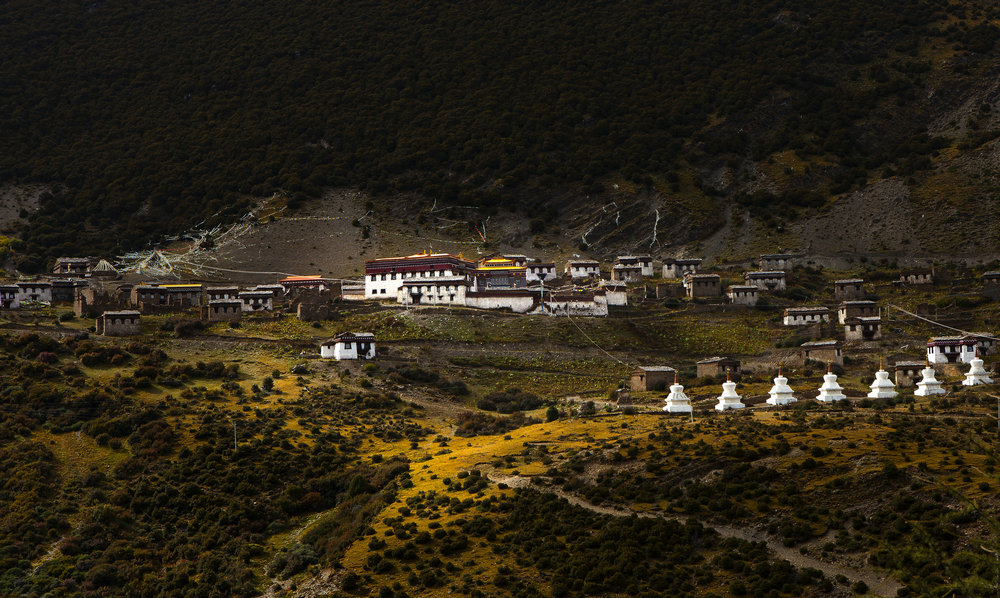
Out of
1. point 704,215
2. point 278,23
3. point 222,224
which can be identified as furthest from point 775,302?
point 278,23

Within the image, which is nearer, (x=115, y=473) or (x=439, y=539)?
(x=439, y=539)

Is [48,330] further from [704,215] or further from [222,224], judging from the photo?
[704,215]

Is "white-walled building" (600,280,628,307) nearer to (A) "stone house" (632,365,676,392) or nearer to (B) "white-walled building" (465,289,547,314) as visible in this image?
(B) "white-walled building" (465,289,547,314)

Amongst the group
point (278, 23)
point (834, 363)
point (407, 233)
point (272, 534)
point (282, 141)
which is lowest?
point (272, 534)

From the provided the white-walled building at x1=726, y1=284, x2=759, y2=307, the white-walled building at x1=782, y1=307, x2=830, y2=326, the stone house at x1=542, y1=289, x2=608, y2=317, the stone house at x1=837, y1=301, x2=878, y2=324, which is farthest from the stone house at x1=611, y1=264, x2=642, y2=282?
the stone house at x1=837, y1=301, x2=878, y2=324

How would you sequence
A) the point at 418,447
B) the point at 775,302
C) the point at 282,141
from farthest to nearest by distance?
the point at 282,141 → the point at 775,302 → the point at 418,447

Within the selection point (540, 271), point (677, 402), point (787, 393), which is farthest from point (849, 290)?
point (677, 402)

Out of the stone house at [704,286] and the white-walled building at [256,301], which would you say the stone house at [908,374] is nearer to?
the stone house at [704,286]
